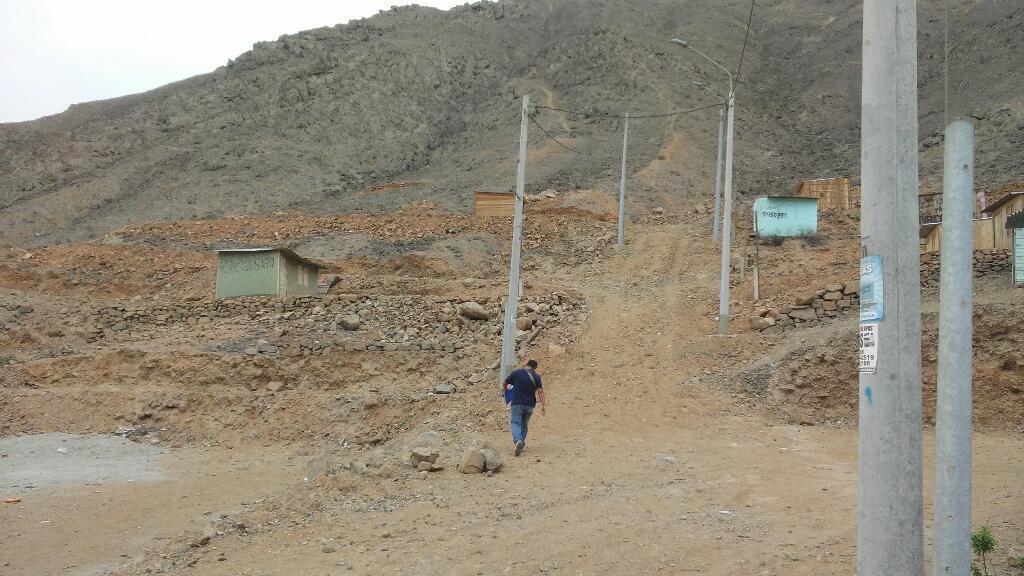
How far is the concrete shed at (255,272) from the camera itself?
73.4 feet

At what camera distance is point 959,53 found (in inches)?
1961

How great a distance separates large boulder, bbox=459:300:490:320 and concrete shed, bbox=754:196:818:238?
34.9 feet

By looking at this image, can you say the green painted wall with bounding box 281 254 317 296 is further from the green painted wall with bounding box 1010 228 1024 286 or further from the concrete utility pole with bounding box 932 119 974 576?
the concrete utility pole with bounding box 932 119 974 576

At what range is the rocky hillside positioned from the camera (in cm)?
4188

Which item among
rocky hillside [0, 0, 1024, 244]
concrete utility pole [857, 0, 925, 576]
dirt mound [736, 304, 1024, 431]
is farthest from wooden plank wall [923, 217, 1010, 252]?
concrete utility pole [857, 0, 925, 576]

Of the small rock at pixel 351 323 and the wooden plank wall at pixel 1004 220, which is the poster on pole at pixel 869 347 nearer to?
the small rock at pixel 351 323

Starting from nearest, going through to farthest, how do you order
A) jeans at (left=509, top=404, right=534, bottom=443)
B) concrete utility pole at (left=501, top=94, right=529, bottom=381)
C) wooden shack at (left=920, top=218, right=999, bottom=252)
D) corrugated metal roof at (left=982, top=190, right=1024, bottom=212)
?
jeans at (left=509, top=404, right=534, bottom=443) < concrete utility pole at (left=501, top=94, right=529, bottom=381) < corrugated metal roof at (left=982, top=190, right=1024, bottom=212) < wooden shack at (left=920, top=218, right=999, bottom=252)

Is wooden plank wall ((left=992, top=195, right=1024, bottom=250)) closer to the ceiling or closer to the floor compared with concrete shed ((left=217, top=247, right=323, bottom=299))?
closer to the ceiling

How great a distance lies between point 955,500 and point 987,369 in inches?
429

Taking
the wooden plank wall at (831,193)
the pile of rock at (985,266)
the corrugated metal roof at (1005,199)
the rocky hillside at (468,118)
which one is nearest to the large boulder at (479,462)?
the pile of rock at (985,266)

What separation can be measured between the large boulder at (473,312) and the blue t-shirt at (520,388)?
797 cm

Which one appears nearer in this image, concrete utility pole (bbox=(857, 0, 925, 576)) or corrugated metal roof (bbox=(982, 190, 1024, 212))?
concrete utility pole (bbox=(857, 0, 925, 576))

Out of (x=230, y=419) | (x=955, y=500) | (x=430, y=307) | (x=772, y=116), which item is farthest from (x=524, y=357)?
(x=772, y=116)

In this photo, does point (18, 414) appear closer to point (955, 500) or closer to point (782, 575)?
point (782, 575)
